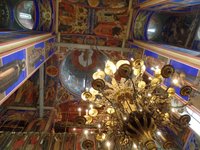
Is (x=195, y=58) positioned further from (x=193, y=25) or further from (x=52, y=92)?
(x=52, y=92)

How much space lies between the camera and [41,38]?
6.46 metres

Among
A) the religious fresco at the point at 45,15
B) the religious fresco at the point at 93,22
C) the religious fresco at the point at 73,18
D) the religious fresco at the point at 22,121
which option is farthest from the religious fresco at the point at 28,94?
the religious fresco at the point at 73,18

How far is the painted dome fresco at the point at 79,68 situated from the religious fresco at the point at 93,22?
127 centimetres

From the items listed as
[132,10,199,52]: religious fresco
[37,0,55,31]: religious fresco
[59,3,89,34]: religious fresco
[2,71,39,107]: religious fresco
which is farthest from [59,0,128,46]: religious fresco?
[2,71,39,107]: religious fresco

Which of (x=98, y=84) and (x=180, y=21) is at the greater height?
(x=180, y=21)

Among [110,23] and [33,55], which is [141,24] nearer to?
[110,23]

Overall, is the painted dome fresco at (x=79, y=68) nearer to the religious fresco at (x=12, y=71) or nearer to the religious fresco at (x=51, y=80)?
the religious fresco at (x=51, y=80)

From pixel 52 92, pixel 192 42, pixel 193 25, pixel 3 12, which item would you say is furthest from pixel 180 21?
pixel 3 12

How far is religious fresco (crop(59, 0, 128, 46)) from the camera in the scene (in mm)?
8484

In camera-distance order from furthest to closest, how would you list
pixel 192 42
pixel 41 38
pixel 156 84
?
pixel 192 42 < pixel 41 38 < pixel 156 84

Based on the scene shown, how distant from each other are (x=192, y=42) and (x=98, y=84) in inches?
279

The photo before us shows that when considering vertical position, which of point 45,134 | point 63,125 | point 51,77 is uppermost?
point 51,77

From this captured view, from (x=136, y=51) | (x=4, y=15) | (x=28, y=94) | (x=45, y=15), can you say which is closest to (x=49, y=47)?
(x=45, y=15)

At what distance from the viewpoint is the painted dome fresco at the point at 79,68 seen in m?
10.8
